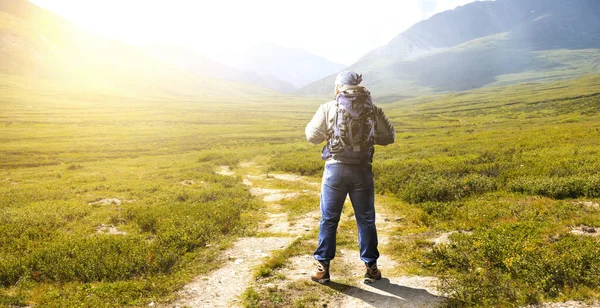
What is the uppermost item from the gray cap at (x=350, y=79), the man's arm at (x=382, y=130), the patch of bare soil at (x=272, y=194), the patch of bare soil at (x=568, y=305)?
the gray cap at (x=350, y=79)

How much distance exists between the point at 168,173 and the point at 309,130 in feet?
87.5

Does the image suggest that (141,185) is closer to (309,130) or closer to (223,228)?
(223,228)

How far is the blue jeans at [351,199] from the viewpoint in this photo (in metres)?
6.72

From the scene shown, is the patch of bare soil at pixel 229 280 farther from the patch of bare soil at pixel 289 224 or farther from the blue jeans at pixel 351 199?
the blue jeans at pixel 351 199

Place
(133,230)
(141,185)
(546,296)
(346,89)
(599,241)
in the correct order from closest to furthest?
(546,296)
(346,89)
(599,241)
(133,230)
(141,185)

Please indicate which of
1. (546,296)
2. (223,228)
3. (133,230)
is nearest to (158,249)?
(223,228)

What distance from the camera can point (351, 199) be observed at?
22.9ft

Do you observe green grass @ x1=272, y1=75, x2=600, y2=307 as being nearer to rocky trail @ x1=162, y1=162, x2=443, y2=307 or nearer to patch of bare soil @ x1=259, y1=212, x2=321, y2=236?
rocky trail @ x1=162, y1=162, x2=443, y2=307

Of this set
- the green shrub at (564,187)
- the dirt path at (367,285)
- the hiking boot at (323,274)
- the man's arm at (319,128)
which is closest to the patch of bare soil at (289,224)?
the dirt path at (367,285)

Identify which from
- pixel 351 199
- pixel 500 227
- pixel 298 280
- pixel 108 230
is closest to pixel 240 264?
pixel 298 280

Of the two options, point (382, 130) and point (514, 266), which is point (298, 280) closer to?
point (382, 130)

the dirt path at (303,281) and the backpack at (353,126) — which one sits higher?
the backpack at (353,126)

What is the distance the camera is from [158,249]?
9.73m

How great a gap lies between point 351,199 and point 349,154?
1008 millimetres
